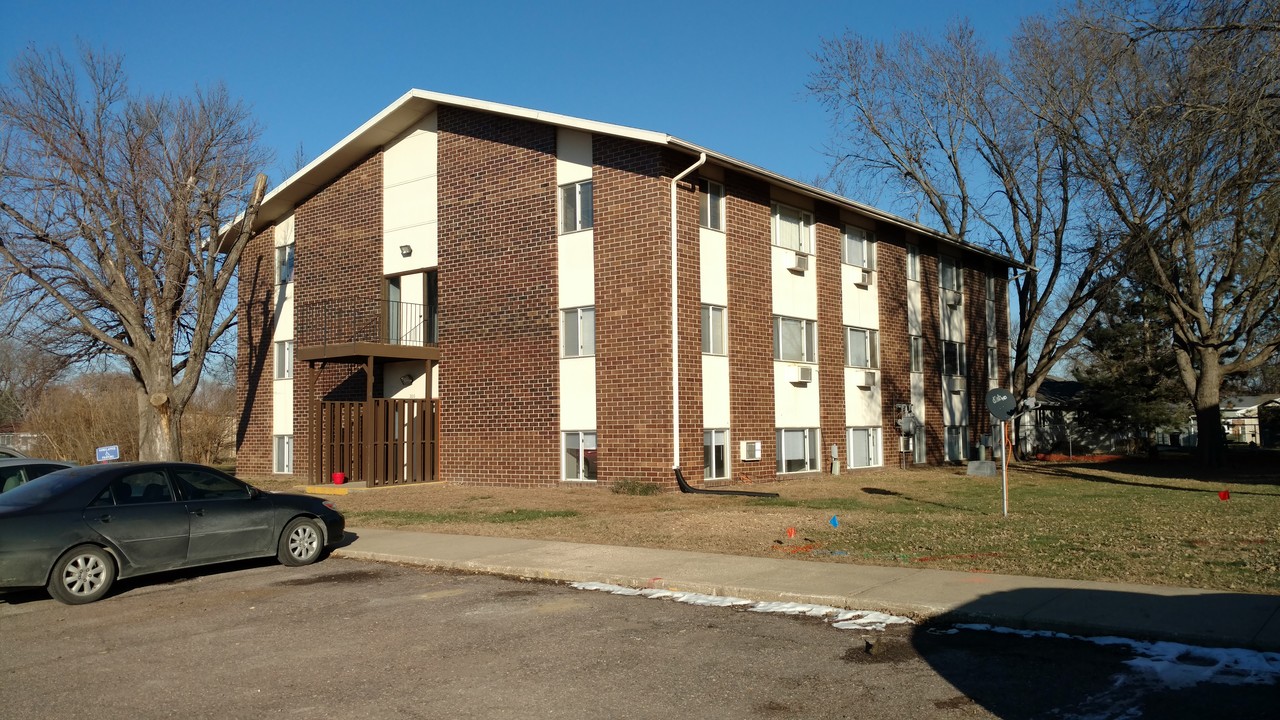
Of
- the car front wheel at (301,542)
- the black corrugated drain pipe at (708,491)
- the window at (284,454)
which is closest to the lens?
the car front wheel at (301,542)

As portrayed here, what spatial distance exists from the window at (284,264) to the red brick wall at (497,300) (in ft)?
22.6

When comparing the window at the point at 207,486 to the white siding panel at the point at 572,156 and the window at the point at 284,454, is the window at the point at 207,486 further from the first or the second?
the window at the point at 284,454

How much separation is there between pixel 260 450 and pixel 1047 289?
26304 millimetres

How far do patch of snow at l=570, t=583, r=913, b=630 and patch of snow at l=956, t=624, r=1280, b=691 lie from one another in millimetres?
1666

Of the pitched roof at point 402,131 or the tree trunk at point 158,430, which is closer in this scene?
the pitched roof at point 402,131

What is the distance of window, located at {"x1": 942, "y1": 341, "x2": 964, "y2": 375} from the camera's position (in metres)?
32.7

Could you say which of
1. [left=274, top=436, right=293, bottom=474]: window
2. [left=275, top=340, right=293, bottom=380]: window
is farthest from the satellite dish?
[left=275, top=340, right=293, bottom=380]: window

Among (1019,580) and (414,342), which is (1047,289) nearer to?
(414,342)

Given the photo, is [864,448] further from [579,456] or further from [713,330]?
[579,456]

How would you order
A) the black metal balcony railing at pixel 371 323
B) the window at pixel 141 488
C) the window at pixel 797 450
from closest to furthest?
the window at pixel 141 488, the window at pixel 797 450, the black metal balcony railing at pixel 371 323

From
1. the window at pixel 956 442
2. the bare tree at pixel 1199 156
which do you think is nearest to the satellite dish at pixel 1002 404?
the bare tree at pixel 1199 156

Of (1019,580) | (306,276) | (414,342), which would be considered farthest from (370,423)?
(1019,580)

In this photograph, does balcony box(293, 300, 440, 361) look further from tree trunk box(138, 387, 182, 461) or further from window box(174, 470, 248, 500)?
window box(174, 470, 248, 500)

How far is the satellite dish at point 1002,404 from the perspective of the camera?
15250 millimetres
